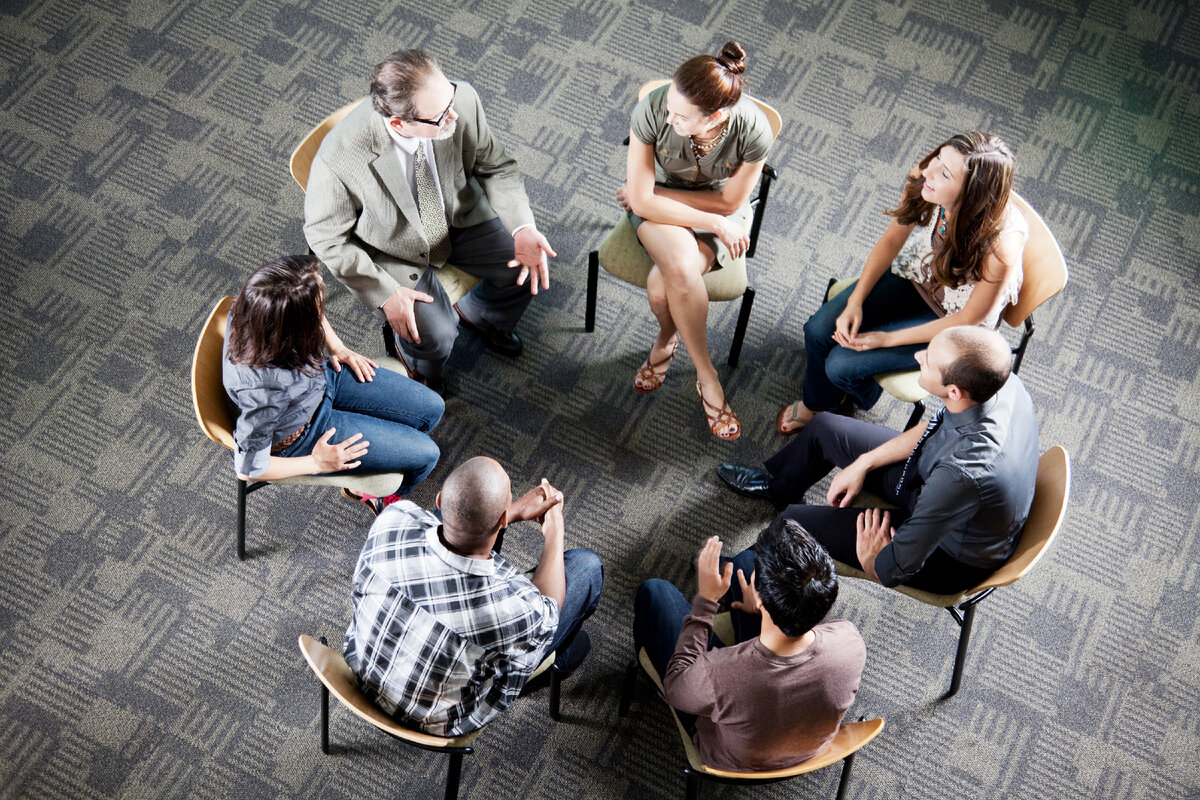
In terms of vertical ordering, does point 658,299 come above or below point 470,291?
above

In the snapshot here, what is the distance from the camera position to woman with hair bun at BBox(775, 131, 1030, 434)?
246 cm

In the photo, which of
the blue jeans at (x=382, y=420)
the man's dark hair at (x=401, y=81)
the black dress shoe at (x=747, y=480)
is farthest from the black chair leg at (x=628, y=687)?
the man's dark hair at (x=401, y=81)

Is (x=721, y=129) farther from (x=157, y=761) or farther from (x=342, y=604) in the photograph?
(x=157, y=761)

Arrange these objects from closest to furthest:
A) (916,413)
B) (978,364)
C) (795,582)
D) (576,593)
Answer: (795,582) < (978,364) < (576,593) < (916,413)

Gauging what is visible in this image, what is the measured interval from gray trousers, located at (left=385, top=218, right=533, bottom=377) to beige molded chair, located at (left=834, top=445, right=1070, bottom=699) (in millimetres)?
1378

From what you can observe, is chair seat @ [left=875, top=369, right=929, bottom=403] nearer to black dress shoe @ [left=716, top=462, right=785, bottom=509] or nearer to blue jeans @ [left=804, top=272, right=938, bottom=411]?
blue jeans @ [left=804, top=272, right=938, bottom=411]

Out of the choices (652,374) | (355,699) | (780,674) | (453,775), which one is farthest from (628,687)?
(652,374)

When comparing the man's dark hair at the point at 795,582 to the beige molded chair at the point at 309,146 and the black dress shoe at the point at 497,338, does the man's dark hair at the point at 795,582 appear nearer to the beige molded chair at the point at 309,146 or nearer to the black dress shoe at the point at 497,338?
the black dress shoe at the point at 497,338

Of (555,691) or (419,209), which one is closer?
(555,691)

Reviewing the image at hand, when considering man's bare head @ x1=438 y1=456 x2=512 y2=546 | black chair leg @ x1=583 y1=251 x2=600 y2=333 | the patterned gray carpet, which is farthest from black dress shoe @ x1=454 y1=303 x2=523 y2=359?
man's bare head @ x1=438 y1=456 x2=512 y2=546

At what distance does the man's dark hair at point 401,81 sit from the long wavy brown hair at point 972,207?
1.41 m

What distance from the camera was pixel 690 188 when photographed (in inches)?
118

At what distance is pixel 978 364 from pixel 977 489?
0.30m

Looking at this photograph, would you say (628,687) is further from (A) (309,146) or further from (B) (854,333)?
(A) (309,146)
